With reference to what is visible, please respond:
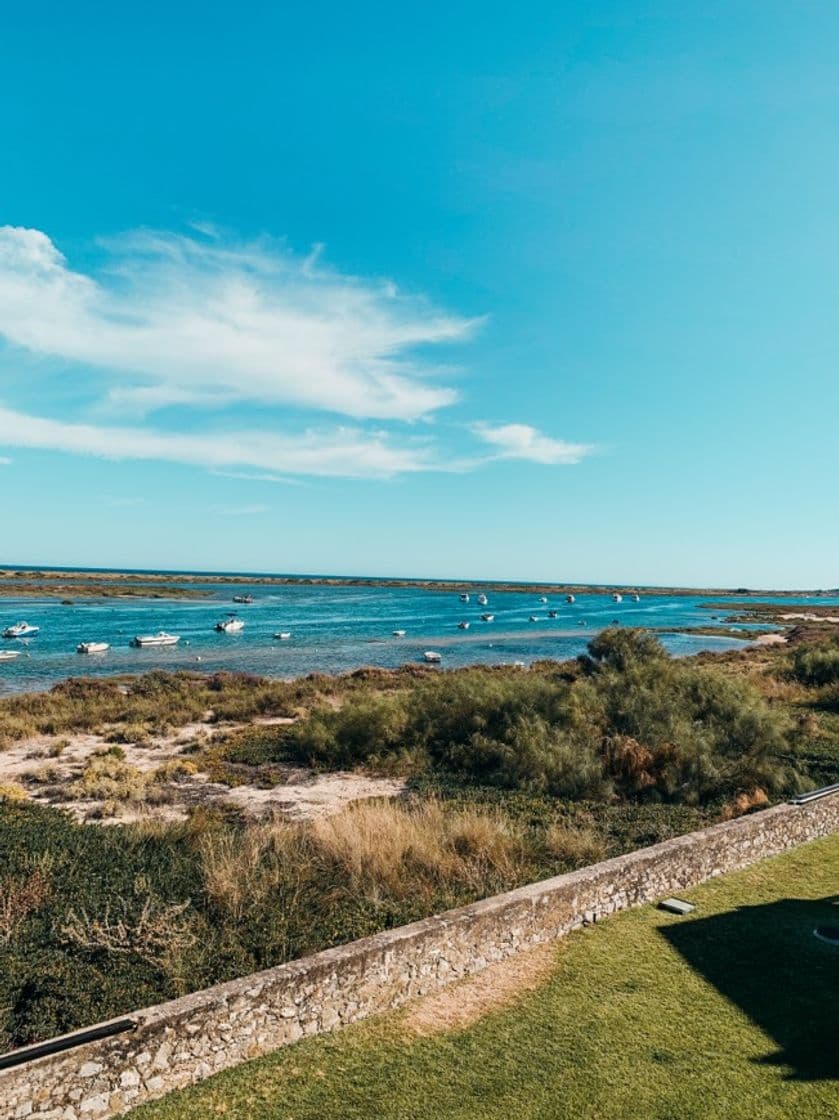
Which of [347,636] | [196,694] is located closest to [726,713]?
[196,694]

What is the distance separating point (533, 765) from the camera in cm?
1533

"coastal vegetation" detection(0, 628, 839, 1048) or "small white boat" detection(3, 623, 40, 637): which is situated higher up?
"coastal vegetation" detection(0, 628, 839, 1048)

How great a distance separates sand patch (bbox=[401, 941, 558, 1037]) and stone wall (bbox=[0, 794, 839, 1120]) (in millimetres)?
118

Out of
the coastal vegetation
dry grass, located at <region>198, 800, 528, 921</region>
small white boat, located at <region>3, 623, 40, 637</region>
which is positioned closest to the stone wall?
the coastal vegetation

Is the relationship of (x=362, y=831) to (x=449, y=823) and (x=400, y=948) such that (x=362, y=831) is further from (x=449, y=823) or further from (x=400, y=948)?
(x=400, y=948)

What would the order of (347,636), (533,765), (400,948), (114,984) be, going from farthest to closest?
(347,636), (533,765), (400,948), (114,984)

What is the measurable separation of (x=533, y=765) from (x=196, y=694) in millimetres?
19032

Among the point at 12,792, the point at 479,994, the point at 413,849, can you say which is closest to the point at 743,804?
the point at 413,849

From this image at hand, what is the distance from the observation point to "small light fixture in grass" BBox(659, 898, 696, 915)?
8641 millimetres

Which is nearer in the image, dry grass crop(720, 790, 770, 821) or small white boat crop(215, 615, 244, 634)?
dry grass crop(720, 790, 770, 821)

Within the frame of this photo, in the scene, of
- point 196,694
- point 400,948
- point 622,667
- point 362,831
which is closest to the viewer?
point 400,948

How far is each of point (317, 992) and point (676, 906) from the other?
4937mm


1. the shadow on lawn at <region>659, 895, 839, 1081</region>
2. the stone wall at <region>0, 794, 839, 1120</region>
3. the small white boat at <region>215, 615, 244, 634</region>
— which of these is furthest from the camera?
the small white boat at <region>215, 615, 244, 634</region>

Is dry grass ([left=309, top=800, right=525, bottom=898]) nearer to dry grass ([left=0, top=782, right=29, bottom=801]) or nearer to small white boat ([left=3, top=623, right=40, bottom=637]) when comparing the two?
dry grass ([left=0, top=782, right=29, bottom=801])
